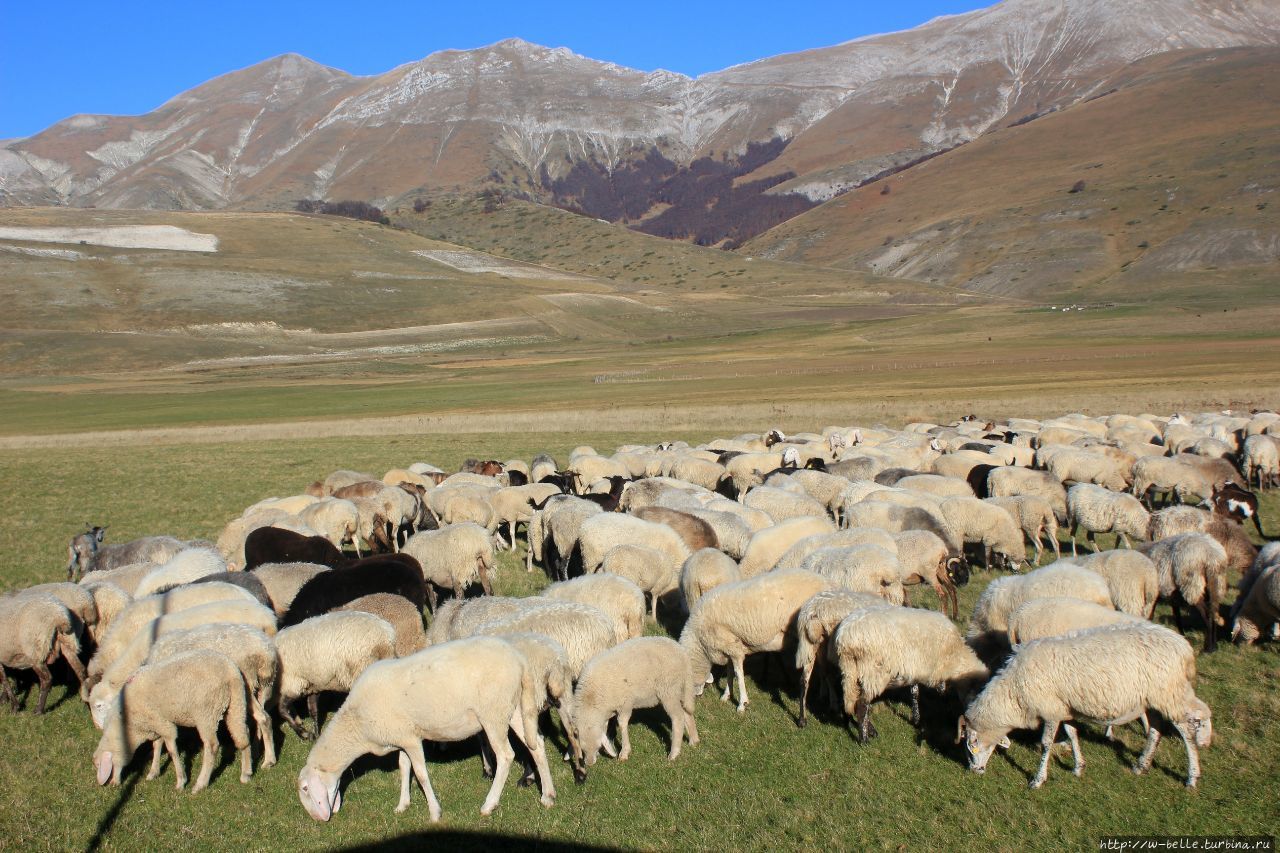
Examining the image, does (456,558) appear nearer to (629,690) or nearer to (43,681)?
(43,681)

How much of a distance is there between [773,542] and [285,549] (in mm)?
7855

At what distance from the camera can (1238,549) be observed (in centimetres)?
1183

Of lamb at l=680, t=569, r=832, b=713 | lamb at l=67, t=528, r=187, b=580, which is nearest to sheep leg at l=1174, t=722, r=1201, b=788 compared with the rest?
lamb at l=680, t=569, r=832, b=713

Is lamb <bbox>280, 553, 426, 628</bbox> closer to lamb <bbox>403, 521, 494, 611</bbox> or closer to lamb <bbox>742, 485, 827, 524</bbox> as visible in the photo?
lamb <bbox>403, 521, 494, 611</bbox>

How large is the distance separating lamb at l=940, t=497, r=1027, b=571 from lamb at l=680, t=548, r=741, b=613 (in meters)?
4.79

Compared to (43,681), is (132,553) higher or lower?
higher

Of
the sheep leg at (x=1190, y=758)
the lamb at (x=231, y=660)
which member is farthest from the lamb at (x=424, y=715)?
the sheep leg at (x=1190, y=758)

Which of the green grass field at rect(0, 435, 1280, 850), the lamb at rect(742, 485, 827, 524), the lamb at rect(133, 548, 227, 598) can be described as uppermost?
the lamb at rect(133, 548, 227, 598)

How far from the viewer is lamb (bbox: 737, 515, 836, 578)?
1182 centimetres

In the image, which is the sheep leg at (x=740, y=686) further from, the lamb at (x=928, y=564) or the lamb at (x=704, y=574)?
the lamb at (x=928, y=564)

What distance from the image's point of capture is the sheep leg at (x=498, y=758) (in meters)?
7.16

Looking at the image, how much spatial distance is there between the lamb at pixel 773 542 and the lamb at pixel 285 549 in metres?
6.52

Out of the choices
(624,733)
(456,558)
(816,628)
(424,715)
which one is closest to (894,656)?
(816,628)

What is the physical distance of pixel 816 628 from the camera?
8.59 metres
